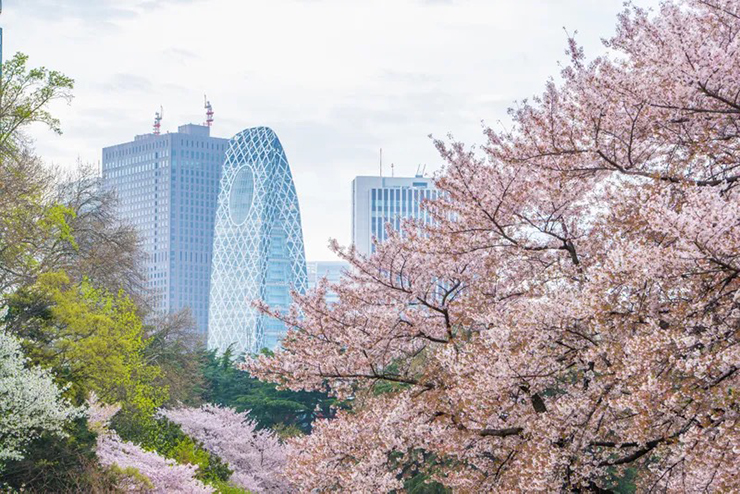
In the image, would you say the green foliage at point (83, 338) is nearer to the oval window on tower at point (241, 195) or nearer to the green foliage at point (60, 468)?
the green foliage at point (60, 468)

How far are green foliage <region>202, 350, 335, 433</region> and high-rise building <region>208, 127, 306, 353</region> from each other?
6936 centimetres

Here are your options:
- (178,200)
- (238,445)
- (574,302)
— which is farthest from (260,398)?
(178,200)

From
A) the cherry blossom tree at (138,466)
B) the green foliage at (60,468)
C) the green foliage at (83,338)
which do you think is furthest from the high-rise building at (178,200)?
the green foliage at (60,468)

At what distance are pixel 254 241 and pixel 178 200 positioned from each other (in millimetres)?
63439

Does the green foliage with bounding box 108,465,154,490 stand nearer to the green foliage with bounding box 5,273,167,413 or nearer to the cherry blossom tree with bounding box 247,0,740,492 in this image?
the green foliage with bounding box 5,273,167,413

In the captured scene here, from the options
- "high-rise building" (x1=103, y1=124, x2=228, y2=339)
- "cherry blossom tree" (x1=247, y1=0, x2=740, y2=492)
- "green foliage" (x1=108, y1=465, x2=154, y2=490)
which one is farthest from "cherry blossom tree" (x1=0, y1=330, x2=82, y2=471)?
"high-rise building" (x1=103, y1=124, x2=228, y2=339)

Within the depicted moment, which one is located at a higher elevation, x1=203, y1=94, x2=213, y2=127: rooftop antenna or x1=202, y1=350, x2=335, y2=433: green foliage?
x1=203, y1=94, x2=213, y2=127: rooftop antenna

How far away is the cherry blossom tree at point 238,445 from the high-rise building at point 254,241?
8030 cm

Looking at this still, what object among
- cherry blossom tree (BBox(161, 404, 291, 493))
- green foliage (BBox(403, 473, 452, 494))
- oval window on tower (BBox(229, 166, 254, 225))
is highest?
oval window on tower (BBox(229, 166, 254, 225))

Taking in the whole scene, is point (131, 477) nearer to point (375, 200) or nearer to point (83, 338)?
point (83, 338)

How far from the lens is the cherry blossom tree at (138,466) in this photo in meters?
17.6

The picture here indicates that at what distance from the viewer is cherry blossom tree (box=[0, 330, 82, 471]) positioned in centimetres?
1535

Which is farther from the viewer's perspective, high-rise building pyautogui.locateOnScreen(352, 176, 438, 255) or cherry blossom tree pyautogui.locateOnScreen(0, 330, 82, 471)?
high-rise building pyautogui.locateOnScreen(352, 176, 438, 255)

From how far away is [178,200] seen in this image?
17688 cm
